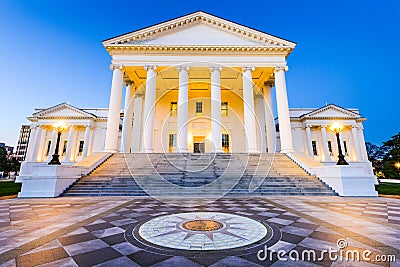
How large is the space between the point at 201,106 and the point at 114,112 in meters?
11.9

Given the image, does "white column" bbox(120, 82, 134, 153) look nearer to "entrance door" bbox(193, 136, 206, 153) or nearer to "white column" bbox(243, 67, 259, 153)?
"entrance door" bbox(193, 136, 206, 153)

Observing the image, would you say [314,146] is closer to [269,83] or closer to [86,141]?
[269,83]

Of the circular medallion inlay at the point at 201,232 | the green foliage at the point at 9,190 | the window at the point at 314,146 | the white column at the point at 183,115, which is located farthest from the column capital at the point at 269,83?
the green foliage at the point at 9,190

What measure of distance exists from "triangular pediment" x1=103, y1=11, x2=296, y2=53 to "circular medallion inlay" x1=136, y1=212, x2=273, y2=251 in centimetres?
1922

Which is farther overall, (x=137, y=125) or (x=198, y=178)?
(x=137, y=125)

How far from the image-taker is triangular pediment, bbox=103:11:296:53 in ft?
66.5

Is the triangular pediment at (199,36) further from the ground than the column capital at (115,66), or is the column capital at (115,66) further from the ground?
the triangular pediment at (199,36)

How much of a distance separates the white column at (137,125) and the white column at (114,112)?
480 centimetres

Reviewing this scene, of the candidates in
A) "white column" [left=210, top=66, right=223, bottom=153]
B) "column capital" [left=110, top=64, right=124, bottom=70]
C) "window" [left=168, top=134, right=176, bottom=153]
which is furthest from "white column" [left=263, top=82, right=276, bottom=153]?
"column capital" [left=110, top=64, right=124, bottom=70]

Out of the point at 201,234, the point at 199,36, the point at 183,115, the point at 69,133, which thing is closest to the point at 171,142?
the point at 183,115

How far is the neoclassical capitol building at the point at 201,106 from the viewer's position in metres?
11.1

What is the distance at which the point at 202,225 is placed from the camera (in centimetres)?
416

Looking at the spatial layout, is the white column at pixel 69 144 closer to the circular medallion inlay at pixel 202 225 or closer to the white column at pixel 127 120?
the white column at pixel 127 120

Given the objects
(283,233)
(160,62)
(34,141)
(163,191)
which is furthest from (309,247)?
(34,141)
